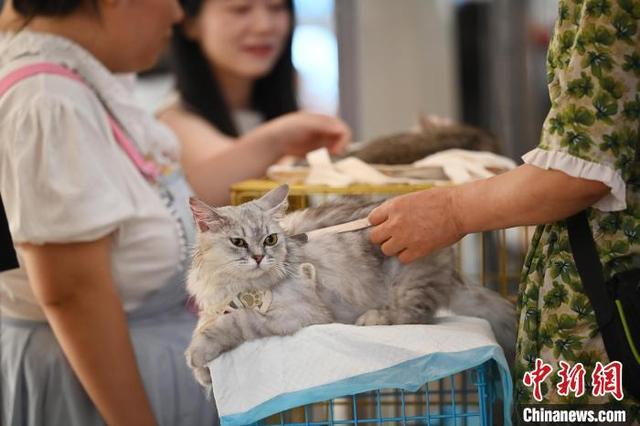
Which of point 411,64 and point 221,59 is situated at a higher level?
point 221,59

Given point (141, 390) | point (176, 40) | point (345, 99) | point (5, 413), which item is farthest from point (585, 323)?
point (345, 99)

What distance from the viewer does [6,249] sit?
118cm

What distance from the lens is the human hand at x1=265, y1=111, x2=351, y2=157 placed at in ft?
5.87

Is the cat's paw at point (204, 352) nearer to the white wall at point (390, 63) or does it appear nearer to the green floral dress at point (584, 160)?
the green floral dress at point (584, 160)

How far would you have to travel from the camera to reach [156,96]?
3.51m

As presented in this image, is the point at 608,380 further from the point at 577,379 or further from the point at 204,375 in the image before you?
the point at 204,375

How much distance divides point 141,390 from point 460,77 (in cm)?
301

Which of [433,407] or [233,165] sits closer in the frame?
[433,407]

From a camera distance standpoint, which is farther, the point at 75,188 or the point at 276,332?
the point at 75,188

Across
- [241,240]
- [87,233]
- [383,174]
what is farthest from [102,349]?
[383,174]

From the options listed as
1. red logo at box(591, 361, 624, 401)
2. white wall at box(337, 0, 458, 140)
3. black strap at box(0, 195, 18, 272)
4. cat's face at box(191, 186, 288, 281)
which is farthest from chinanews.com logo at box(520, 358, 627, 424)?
white wall at box(337, 0, 458, 140)

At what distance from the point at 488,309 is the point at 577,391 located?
218mm

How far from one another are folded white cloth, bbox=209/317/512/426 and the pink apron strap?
1.69ft

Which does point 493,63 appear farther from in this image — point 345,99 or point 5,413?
point 5,413
